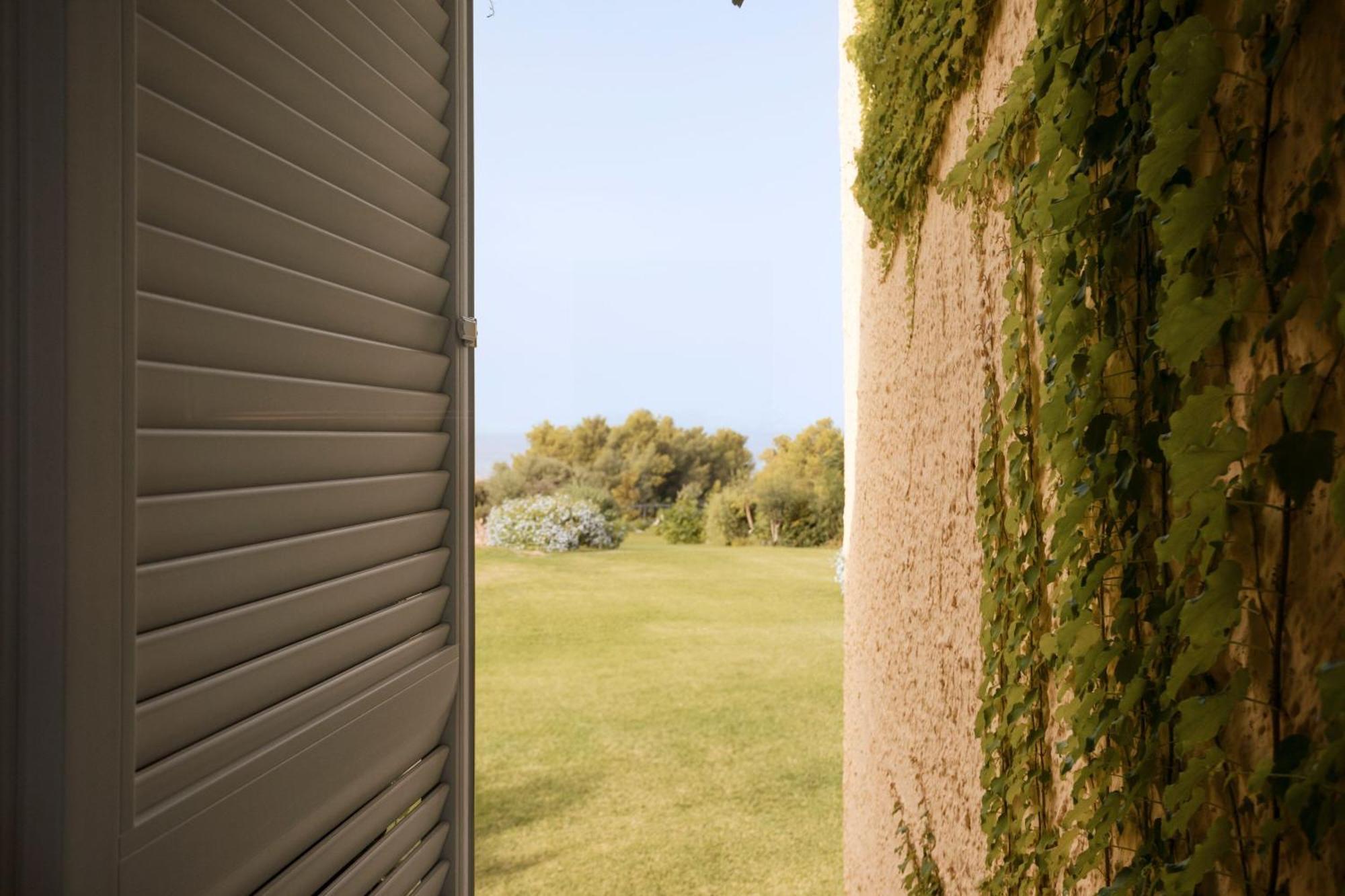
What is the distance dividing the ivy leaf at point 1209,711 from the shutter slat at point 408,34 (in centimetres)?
135

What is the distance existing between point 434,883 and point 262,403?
0.93 m

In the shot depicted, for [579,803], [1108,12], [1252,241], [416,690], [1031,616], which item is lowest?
[579,803]

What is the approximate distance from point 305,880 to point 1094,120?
1205 mm

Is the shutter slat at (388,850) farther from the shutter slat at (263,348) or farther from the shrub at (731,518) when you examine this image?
the shrub at (731,518)

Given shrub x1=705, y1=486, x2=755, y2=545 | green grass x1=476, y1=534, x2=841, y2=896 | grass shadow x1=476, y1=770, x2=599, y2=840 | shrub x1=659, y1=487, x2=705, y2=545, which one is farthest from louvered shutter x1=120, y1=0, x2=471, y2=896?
shrub x1=659, y1=487, x2=705, y2=545

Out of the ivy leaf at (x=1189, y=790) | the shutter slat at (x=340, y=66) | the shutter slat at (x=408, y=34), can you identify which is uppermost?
the shutter slat at (x=408, y=34)

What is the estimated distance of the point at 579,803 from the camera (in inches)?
246

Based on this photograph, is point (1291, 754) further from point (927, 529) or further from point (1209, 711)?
point (927, 529)

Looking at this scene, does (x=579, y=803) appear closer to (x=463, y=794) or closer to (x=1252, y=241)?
(x=463, y=794)

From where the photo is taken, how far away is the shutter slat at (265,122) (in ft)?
3.05

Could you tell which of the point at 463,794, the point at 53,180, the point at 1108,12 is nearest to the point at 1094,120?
the point at 1108,12

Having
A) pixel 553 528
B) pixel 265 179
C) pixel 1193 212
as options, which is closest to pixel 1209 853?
pixel 1193 212

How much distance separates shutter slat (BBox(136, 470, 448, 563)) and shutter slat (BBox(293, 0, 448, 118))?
2.03 ft

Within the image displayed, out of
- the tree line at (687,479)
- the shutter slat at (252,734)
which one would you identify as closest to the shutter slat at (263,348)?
the shutter slat at (252,734)
